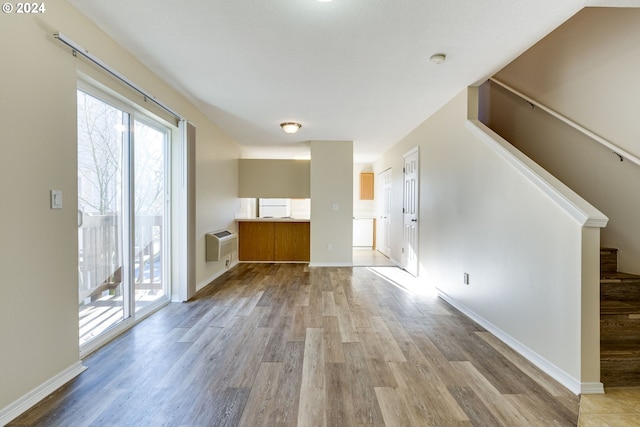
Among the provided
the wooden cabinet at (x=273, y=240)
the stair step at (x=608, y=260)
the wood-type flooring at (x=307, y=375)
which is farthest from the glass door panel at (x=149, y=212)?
the stair step at (x=608, y=260)

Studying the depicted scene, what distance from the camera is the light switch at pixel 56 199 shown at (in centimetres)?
173

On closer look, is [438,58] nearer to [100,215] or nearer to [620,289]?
[620,289]

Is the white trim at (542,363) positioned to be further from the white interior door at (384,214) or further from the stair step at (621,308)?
the white interior door at (384,214)

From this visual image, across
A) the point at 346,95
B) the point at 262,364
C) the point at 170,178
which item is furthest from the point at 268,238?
the point at 262,364

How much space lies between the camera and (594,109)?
2.75 m

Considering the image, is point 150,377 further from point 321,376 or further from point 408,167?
point 408,167

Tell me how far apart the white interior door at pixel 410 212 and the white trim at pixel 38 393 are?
13.6ft

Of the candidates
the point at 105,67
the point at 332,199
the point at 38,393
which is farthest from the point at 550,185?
the point at 332,199

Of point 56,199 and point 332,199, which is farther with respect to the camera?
point 332,199

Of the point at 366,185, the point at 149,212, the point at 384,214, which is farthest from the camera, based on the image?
the point at 366,185

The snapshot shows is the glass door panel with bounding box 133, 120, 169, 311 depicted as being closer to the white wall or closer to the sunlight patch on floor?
the sunlight patch on floor

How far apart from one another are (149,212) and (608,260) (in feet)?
14.7

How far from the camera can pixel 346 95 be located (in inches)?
130

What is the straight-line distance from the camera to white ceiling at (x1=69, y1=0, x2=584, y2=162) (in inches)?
72.9
